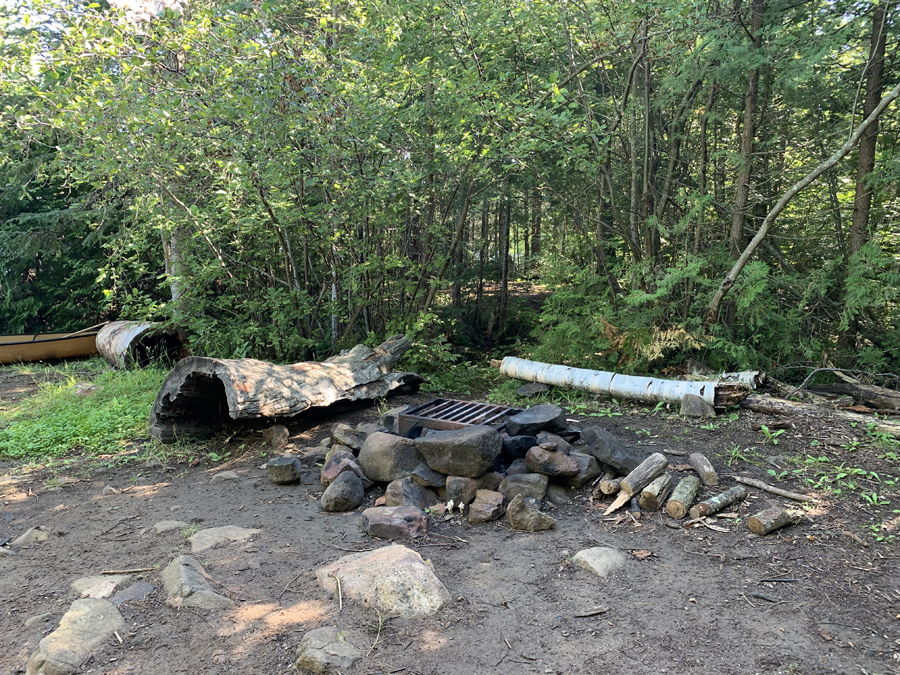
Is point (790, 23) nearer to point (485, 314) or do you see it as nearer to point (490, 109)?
point (490, 109)

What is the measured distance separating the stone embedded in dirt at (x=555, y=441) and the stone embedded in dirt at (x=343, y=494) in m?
1.39

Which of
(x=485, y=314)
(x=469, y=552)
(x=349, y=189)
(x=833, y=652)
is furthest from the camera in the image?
(x=485, y=314)

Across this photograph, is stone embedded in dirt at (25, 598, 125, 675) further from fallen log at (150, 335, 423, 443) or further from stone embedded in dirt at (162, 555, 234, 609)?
fallen log at (150, 335, 423, 443)

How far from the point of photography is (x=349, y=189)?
6.73 m

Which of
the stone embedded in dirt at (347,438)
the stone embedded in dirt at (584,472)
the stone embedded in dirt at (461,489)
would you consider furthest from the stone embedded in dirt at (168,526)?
the stone embedded in dirt at (584,472)

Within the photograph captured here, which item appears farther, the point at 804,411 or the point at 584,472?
the point at 804,411

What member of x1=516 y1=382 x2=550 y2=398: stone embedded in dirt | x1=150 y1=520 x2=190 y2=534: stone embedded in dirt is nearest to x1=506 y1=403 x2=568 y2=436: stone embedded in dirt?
x1=516 y1=382 x2=550 y2=398: stone embedded in dirt

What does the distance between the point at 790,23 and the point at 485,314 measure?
667 centimetres

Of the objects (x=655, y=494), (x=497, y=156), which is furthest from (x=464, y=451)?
(x=497, y=156)

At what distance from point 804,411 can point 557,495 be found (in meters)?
2.78

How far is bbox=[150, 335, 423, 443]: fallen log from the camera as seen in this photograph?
200 inches

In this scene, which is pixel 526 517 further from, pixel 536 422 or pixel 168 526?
pixel 168 526

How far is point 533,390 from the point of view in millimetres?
6945

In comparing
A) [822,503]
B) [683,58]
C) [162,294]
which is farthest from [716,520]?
[162,294]
